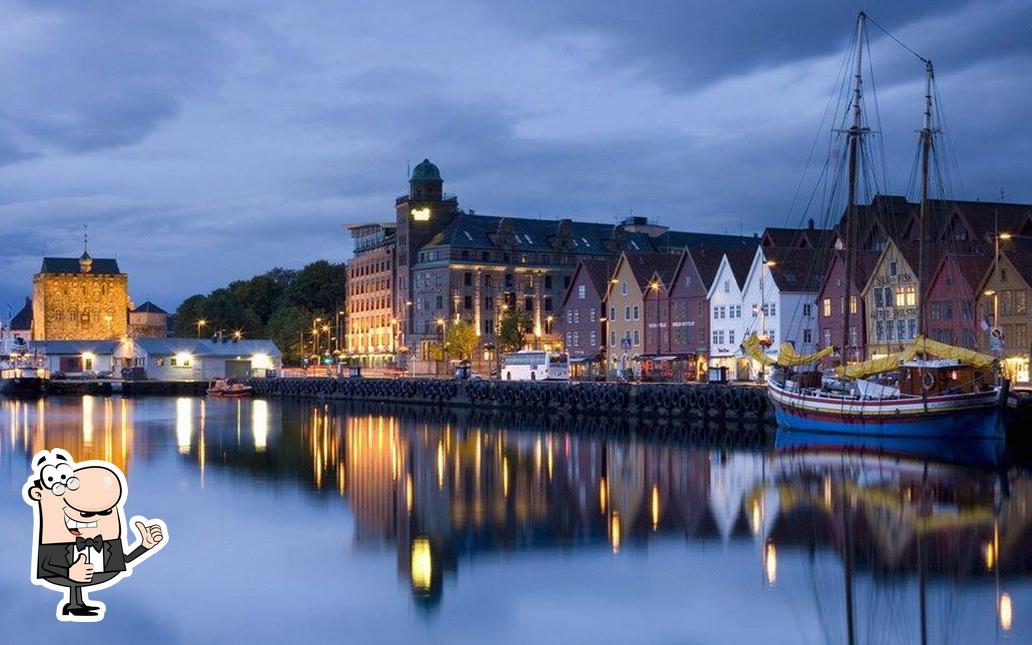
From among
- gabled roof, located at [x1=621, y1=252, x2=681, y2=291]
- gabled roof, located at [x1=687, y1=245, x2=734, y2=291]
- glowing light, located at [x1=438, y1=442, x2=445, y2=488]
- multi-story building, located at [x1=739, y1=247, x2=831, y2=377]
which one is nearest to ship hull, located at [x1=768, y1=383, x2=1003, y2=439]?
glowing light, located at [x1=438, y1=442, x2=445, y2=488]

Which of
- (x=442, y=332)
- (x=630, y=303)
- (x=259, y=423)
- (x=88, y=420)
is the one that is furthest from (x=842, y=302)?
(x=442, y=332)

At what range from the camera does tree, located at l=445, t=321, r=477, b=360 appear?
5768 inches

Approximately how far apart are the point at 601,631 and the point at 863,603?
5832 millimetres

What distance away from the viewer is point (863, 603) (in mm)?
28031

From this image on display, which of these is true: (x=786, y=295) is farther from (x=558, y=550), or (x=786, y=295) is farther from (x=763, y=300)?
(x=558, y=550)

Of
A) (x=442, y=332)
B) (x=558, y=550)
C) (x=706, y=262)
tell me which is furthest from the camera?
(x=442, y=332)

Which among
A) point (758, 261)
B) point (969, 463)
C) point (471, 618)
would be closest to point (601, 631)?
point (471, 618)

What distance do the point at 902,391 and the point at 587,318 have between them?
60.2 metres

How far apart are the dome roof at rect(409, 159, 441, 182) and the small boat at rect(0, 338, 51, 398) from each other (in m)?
47.4

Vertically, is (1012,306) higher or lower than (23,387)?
higher

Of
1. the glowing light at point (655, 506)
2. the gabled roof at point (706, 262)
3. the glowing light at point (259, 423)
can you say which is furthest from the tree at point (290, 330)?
the glowing light at point (655, 506)

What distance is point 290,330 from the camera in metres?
184

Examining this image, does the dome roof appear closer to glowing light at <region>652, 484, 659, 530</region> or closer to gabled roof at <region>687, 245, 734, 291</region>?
gabled roof at <region>687, 245, 734, 291</region>

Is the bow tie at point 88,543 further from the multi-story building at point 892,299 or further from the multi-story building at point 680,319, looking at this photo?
the multi-story building at point 680,319
